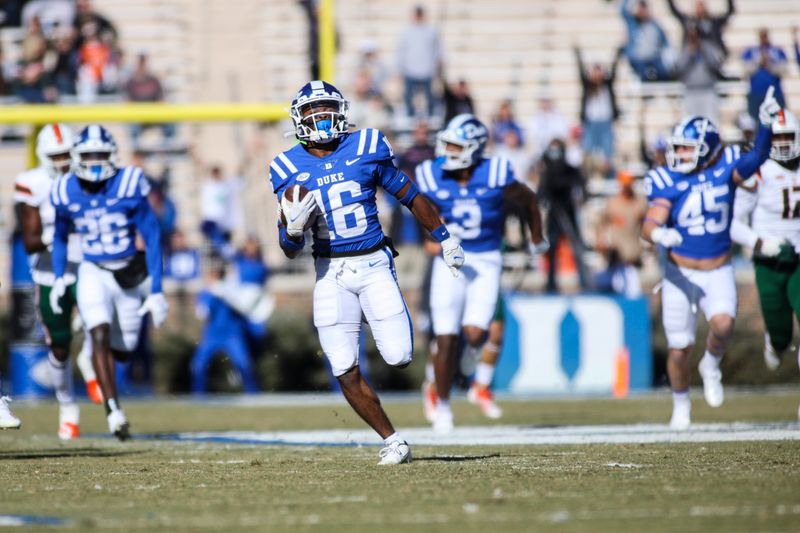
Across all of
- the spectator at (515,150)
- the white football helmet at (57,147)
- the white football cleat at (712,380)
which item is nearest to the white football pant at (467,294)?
the white football cleat at (712,380)

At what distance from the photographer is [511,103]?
1862 centimetres

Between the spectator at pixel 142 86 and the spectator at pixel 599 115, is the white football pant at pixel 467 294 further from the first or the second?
the spectator at pixel 142 86

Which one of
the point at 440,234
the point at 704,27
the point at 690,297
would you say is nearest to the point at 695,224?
the point at 690,297

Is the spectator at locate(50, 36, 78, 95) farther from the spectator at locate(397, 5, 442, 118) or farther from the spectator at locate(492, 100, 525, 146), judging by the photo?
the spectator at locate(492, 100, 525, 146)

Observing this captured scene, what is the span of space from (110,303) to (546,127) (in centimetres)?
903

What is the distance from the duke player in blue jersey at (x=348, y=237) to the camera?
6895 mm

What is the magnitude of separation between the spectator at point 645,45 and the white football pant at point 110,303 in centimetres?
941

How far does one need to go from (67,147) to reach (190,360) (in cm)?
604

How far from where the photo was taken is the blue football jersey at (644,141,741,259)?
917 cm

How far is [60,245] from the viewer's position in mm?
9352

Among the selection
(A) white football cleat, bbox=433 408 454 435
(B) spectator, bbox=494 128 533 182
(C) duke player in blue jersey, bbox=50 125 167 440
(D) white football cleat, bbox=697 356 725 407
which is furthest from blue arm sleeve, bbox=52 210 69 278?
(B) spectator, bbox=494 128 533 182

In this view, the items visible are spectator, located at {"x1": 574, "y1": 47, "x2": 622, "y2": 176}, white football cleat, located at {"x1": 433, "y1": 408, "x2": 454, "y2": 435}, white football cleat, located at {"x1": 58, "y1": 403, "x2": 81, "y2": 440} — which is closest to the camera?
white football cleat, located at {"x1": 433, "y1": 408, "x2": 454, "y2": 435}

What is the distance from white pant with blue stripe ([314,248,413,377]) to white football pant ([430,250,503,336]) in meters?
2.71

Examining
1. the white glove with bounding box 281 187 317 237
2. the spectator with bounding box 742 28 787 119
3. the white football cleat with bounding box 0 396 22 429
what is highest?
the spectator with bounding box 742 28 787 119
